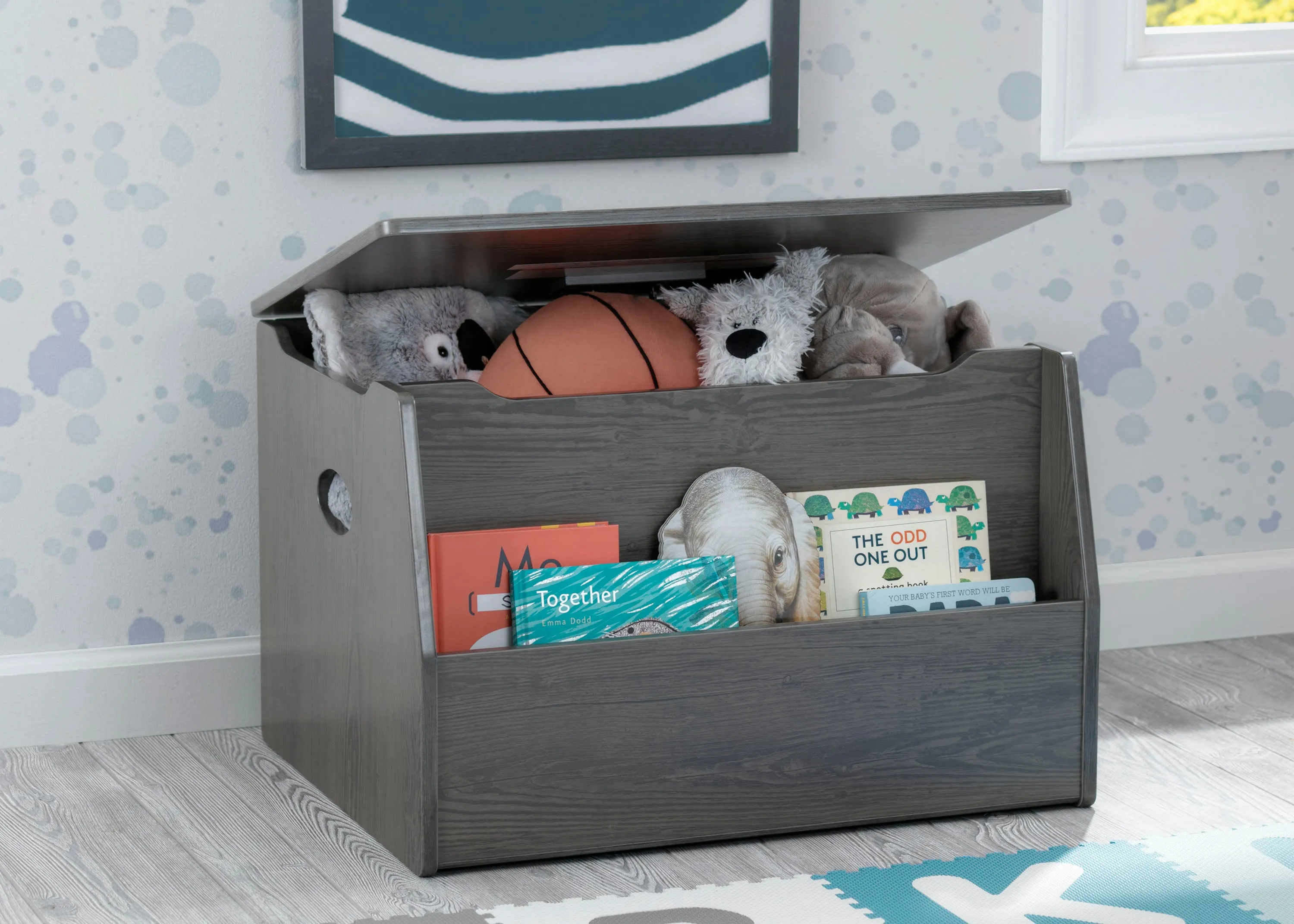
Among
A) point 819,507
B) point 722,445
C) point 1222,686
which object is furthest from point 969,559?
point 1222,686

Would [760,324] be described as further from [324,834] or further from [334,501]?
[324,834]

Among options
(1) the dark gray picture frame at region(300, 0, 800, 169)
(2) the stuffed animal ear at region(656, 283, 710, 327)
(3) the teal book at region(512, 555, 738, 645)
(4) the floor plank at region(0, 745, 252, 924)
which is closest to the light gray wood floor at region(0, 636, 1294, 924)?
(4) the floor plank at region(0, 745, 252, 924)

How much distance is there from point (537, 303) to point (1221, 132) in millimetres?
977

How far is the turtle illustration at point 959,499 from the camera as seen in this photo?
133 cm

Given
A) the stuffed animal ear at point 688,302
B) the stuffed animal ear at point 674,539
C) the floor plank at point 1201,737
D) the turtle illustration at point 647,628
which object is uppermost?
the stuffed animal ear at point 688,302

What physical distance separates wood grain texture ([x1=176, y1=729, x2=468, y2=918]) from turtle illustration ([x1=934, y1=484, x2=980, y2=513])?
58 cm

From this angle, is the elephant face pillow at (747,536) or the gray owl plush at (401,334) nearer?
Answer: the elephant face pillow at (747,536)

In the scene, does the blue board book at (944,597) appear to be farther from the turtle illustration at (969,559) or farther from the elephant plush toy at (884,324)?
the elephant plush toy at (884,324)

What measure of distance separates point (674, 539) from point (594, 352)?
195mm

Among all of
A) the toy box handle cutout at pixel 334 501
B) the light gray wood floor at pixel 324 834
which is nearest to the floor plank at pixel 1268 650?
the light gray wood floor at pixel 324 834

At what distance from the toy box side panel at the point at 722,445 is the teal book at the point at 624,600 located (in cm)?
5

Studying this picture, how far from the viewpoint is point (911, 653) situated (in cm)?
127

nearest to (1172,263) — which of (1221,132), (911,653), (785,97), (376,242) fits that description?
(1221,132)

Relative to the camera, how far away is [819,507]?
130cm
